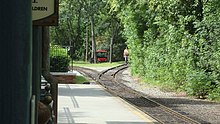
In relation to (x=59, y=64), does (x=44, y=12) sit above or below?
above

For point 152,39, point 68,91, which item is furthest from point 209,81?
point 152,39

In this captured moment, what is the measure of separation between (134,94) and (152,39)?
8801 millimetres

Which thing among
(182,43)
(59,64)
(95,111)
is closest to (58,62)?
(59,64)

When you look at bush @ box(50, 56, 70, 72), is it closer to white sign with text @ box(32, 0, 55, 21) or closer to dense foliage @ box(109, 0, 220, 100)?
dense foliage @ box(109, 0, 220, 100)

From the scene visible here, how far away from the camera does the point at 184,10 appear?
23047 millimetres

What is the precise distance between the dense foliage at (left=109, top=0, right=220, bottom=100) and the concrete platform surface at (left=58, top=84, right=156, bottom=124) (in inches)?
177

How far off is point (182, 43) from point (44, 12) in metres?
19.2

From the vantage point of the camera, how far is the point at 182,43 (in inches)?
878

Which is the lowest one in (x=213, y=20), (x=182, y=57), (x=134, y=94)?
(x=134, y=94)

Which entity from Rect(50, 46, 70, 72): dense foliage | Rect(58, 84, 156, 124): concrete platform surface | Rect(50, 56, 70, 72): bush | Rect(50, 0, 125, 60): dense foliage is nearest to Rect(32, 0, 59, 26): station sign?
Rect(58, 84, 156, 124): concrete platform surface

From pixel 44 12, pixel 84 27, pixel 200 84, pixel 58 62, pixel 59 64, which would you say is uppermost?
pixel 84 27

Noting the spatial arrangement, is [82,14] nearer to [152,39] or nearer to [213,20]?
[152,39]

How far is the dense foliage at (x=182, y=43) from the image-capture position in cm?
1969

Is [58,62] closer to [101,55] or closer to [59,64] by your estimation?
[59,64]
